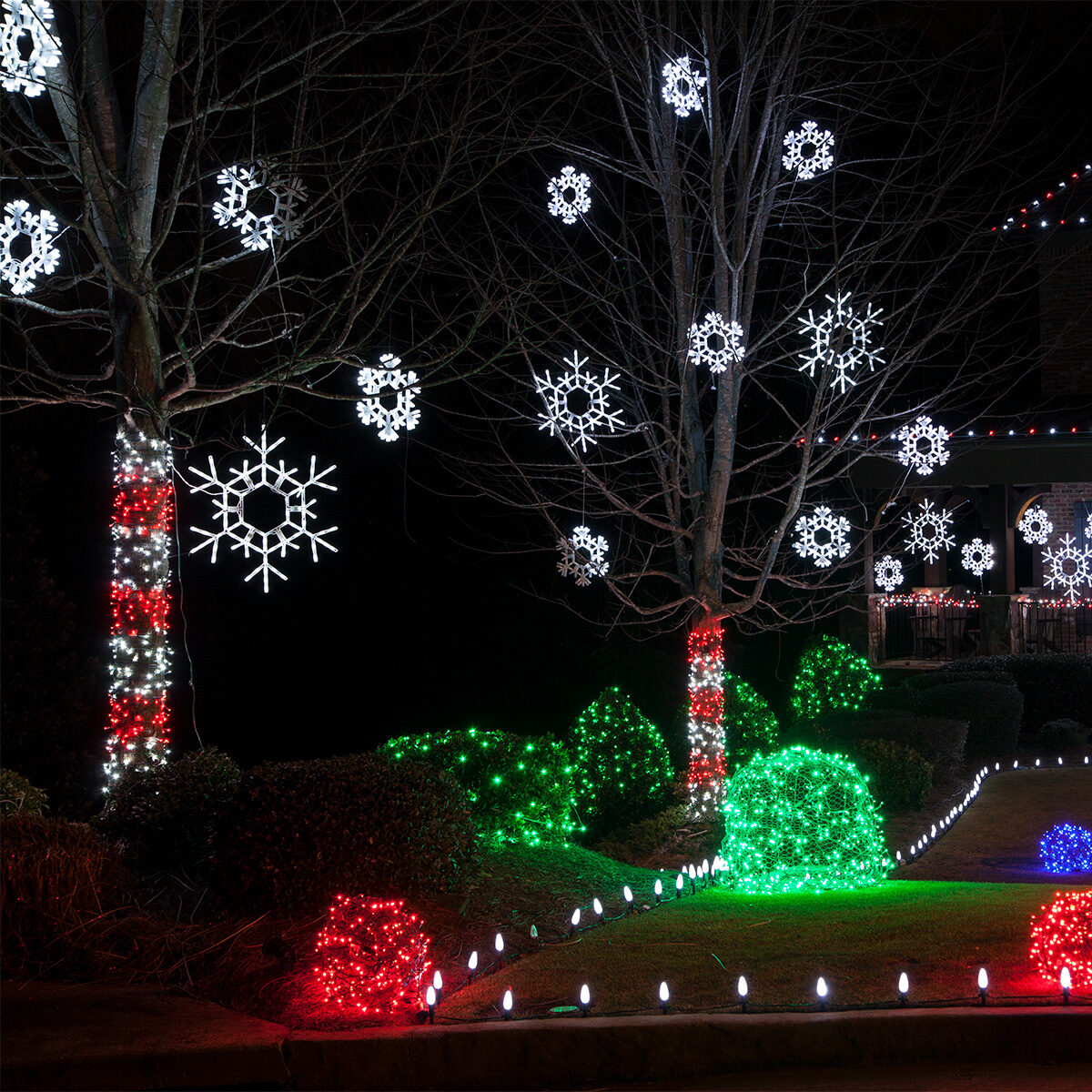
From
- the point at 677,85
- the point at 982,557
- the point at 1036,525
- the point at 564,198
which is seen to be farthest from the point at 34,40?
the point at 1036,525

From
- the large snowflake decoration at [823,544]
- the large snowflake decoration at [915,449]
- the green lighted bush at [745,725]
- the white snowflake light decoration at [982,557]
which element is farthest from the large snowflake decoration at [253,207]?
the white snowflake light decoration at [982,557]

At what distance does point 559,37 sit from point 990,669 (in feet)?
30.7

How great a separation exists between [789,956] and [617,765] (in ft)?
19.9

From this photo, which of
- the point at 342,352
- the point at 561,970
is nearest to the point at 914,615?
the point at 342,352

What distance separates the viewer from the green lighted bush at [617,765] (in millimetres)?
11773

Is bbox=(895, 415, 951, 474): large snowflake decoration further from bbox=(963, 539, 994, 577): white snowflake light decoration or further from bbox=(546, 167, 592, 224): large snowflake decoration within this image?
bbox=(963, 539, 994, 577): white snowflake light decoration

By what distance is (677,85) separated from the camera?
974cm

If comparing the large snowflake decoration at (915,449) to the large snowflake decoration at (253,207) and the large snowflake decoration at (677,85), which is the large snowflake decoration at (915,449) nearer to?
the large snowflake decoration at (677,85)

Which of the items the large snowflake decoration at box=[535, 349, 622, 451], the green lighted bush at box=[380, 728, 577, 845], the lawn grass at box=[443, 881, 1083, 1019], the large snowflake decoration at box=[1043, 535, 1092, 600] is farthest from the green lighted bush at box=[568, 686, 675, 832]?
the large snowflake decoration at box=[1043, 535, 1092, 600]

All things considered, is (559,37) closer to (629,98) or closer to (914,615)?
(629,98)

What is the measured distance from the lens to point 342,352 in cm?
877

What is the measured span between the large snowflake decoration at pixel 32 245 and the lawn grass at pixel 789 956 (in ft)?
18.9

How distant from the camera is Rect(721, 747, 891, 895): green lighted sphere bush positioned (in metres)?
7.93

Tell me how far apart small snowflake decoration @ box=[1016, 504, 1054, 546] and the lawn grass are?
14.6 metres
